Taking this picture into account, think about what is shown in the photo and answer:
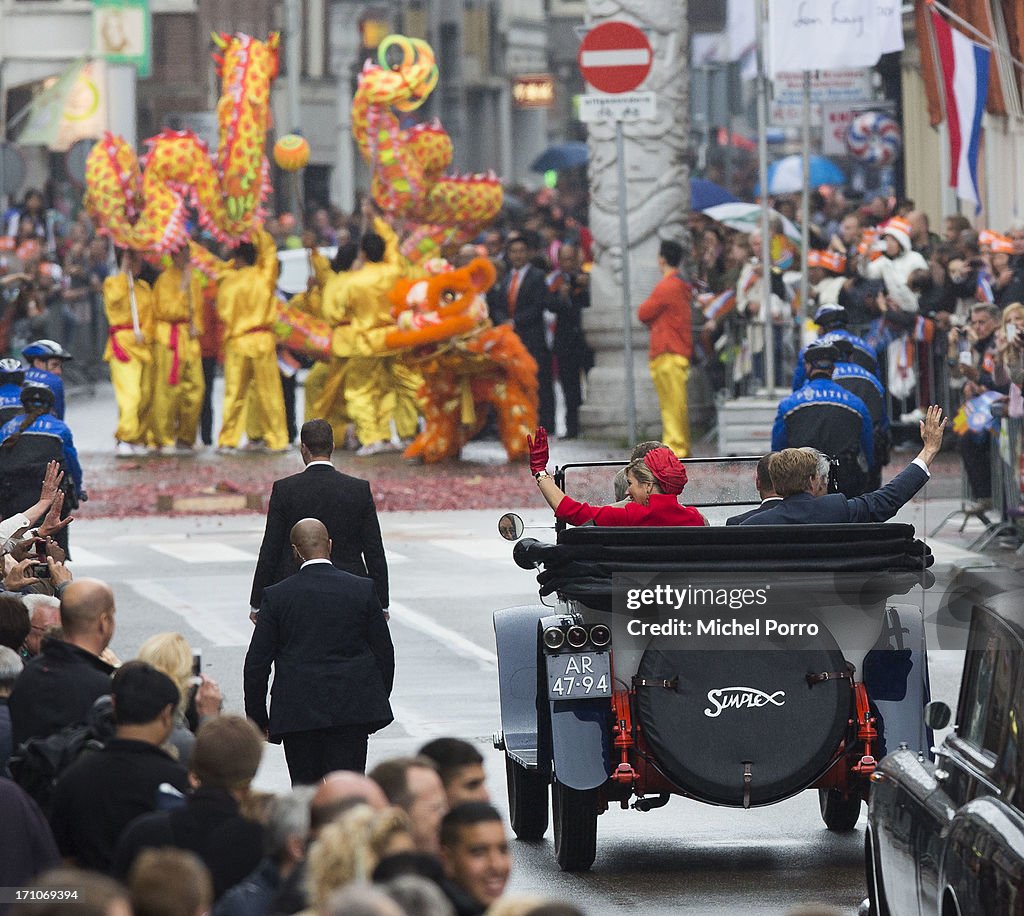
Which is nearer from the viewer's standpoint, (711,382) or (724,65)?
(711,382)

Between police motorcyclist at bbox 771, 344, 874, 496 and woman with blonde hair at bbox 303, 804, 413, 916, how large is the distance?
10267 mm

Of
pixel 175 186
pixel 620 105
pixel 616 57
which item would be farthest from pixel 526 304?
pixel 616 57

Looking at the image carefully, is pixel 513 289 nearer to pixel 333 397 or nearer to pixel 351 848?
pixel 333 397

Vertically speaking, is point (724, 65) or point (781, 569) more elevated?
point (724, 65)

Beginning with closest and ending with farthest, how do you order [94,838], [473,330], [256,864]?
[256,864]
[94,838]
[473,330]

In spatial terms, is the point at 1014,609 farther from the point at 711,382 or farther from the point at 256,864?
the point at 711,382

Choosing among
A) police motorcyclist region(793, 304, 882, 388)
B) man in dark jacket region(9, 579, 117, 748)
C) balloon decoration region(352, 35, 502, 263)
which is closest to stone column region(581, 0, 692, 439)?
balloon decoration region(352, 35, 502, 263)

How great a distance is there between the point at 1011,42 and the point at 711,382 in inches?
194

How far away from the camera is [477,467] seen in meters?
24.9

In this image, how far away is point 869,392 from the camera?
16.4 m

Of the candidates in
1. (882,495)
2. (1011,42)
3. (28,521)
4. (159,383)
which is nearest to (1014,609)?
(882,495)

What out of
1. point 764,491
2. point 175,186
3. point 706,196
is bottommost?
point 764,491

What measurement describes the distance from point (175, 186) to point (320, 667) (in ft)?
58.5

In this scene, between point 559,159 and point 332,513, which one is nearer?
point 332,513
